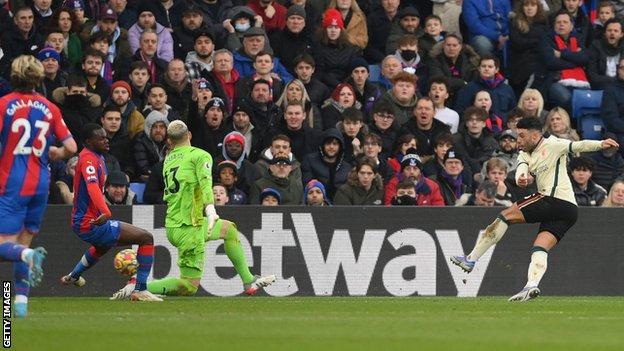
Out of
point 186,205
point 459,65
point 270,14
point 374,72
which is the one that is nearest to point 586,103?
point 459,65

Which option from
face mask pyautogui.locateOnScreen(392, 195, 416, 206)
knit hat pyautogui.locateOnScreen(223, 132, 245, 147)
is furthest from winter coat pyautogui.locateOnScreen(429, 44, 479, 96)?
knit hat pyautogui.locateOnScreen(223, 132, 245, 147)

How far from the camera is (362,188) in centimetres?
2305

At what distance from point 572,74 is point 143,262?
10.2 meters

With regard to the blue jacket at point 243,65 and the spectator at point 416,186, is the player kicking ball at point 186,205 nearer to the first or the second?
the spectator at point 416,186

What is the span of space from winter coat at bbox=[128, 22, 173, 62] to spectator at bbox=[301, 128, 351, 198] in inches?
112

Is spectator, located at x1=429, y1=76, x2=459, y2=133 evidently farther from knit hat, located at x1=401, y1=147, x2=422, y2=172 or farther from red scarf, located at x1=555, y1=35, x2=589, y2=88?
red scarf, located at x1=555, y1=35, x2=589, y2=88

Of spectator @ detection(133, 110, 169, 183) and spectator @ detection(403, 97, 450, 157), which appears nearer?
spectator @ detection(133, 110, 169, 183)

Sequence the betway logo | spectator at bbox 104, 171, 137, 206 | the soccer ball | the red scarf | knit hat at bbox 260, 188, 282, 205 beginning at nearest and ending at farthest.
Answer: the soccer ball
spectator at bbox 104, 171, 137, 206
the betway logo
knit hat at bbox 260, 188, 282, 205
the red scarf

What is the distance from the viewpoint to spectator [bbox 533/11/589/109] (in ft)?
86.4

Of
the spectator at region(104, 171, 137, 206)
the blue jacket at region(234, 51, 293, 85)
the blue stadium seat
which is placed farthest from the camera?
the blue jacket at region(234, 51, 293, 85)

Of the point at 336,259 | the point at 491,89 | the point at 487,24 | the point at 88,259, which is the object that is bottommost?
the point at 336,259

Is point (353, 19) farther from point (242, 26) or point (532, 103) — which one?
point (532, 103)

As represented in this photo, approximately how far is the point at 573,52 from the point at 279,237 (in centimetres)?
675

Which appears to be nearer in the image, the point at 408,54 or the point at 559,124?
the point at 559,124
